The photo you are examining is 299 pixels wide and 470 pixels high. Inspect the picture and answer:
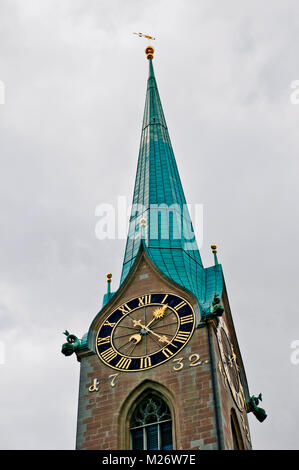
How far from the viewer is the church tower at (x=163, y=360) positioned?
28.1 meters

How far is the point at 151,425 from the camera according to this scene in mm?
28469

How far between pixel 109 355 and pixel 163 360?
5.47 feet

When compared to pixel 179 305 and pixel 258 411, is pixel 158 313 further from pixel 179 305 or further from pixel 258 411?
pixel 258 411

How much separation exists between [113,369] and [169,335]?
1.70m

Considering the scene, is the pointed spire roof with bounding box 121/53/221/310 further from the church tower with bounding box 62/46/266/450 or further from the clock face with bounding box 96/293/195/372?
the clock face with bounding box 96/293/195/372

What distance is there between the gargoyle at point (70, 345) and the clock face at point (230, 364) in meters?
3.88

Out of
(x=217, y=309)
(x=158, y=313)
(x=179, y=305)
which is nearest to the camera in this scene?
(x=217, y=309)

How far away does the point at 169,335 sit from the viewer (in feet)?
98.0

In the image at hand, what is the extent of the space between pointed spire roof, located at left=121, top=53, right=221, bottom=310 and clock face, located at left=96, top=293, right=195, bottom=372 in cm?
115

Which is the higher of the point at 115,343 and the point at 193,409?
the point at 115,343

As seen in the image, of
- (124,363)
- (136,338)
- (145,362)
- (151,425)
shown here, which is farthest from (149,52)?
(151,425)

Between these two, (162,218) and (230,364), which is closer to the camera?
(230,364)
